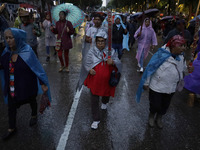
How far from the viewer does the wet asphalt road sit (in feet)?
9.77

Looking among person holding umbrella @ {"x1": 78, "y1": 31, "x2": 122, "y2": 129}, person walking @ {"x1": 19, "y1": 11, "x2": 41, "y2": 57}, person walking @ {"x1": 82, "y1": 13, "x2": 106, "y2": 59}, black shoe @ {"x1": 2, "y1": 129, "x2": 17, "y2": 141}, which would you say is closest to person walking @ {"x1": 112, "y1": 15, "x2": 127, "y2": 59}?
person walking @ {"x1": 82, "y1": 13, "x2": 106, "y2": 59}

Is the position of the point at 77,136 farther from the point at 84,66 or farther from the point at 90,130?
the point at 84,66

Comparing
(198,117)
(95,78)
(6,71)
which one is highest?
(6,71)

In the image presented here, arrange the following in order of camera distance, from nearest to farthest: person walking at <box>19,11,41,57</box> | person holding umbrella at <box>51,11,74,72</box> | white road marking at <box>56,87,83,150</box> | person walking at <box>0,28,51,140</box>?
1. person walking at <box>0,28,51,140</box>
2. white road marking at <box>56,87,83,150</box>
3. person walking at <box>19,11,41,57</box>
4. person holding umbrella at <box>51,11,74,72</box>

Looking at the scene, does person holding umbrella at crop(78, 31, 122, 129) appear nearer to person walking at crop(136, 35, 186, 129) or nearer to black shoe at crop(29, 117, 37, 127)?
person walking at crop(136, 35, 186, 129)

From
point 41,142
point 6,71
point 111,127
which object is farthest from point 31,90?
point 111,127

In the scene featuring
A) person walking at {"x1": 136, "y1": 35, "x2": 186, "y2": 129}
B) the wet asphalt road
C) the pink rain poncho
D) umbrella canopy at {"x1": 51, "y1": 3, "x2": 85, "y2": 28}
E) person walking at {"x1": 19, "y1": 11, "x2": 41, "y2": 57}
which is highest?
umbrella canopy at {"x1": 51, "y1": 3, "x2": 85, "y2": 28}

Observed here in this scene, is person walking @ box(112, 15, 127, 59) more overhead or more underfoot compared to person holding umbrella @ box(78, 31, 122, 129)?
more overhead

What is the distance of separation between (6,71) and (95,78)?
141cm

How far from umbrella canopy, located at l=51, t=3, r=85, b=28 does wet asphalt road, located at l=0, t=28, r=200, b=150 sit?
9.30ft

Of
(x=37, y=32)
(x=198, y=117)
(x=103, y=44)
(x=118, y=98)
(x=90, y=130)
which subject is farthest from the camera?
(x=37, y=32)

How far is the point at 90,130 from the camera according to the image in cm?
333

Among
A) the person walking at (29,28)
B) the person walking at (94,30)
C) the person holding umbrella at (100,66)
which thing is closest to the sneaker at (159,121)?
the person holding umbrella at (100,66)

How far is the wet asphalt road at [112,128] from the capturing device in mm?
2977
